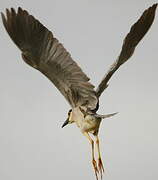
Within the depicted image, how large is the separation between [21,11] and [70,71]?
985 mm

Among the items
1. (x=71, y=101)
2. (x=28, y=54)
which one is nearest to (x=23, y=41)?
(x=28, y=54)

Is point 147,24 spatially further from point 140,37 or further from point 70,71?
point 70,71

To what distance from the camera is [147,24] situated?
1155cm

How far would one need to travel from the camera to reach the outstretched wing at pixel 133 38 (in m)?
11.5

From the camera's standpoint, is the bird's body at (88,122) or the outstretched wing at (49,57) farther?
the bird's body at (88,122)

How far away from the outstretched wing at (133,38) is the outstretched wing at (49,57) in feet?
0.71

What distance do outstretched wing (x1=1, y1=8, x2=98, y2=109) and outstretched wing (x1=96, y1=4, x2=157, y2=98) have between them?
0.22 meters

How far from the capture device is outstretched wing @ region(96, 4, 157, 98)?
11500mm

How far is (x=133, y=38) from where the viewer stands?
11.7 metres

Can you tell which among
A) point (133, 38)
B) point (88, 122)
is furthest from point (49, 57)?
point (133, 38)

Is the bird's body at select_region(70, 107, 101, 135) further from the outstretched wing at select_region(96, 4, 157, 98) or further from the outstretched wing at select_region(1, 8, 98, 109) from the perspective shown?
the outstretched wing at select_region(96, 4, 157, 98)

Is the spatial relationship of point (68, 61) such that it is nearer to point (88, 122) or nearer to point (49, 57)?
point (49, 57)

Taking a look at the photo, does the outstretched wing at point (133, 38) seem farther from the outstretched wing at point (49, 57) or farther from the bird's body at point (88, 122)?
the bird's body at point (88, 122)

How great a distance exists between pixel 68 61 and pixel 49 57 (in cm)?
27
